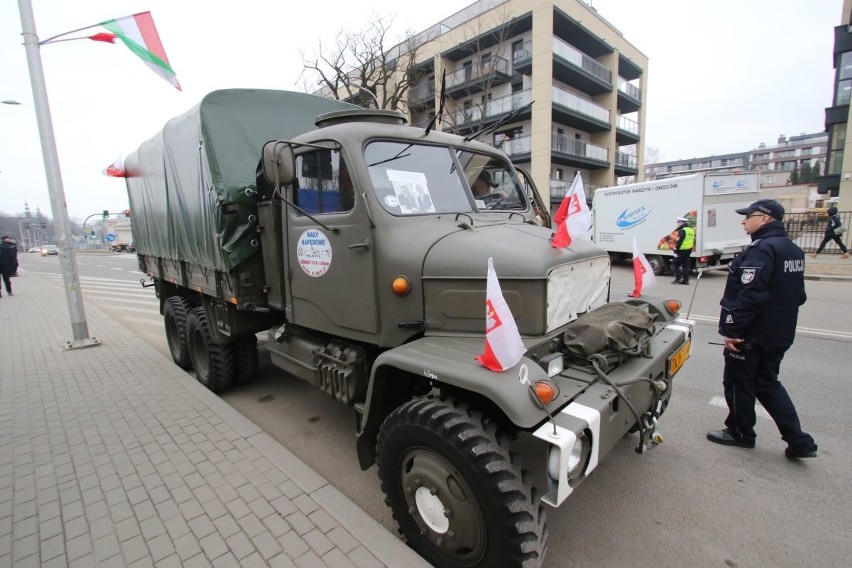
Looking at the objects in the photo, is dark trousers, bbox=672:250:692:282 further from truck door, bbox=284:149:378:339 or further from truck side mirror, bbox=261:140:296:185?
truck side mirror, bbox=261:140:296:185

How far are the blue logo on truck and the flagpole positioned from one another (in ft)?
50.6

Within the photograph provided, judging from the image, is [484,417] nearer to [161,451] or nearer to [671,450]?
[671,450]

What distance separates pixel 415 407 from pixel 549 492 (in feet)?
2.57

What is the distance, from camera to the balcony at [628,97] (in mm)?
33062

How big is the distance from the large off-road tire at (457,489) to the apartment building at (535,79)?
22.5m

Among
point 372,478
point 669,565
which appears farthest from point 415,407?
point 669,565

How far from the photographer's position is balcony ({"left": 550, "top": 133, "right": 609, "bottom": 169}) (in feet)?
87.7

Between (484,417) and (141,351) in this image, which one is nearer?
(484,417)

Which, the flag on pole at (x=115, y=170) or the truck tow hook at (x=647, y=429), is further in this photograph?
the flag on pole at (x=115, y=170)

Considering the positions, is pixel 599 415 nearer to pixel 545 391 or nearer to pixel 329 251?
pixel 545 391

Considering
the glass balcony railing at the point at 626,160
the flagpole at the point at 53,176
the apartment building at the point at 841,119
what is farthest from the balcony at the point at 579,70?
the flagpole at the point at 53,176

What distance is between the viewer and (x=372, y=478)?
3363 millimetres

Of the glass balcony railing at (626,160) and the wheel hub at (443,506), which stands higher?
the glass balcony railing at (626,160)

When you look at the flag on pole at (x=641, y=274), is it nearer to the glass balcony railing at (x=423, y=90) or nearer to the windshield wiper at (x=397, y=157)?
the windshield wiper at (x=397, y=157)
